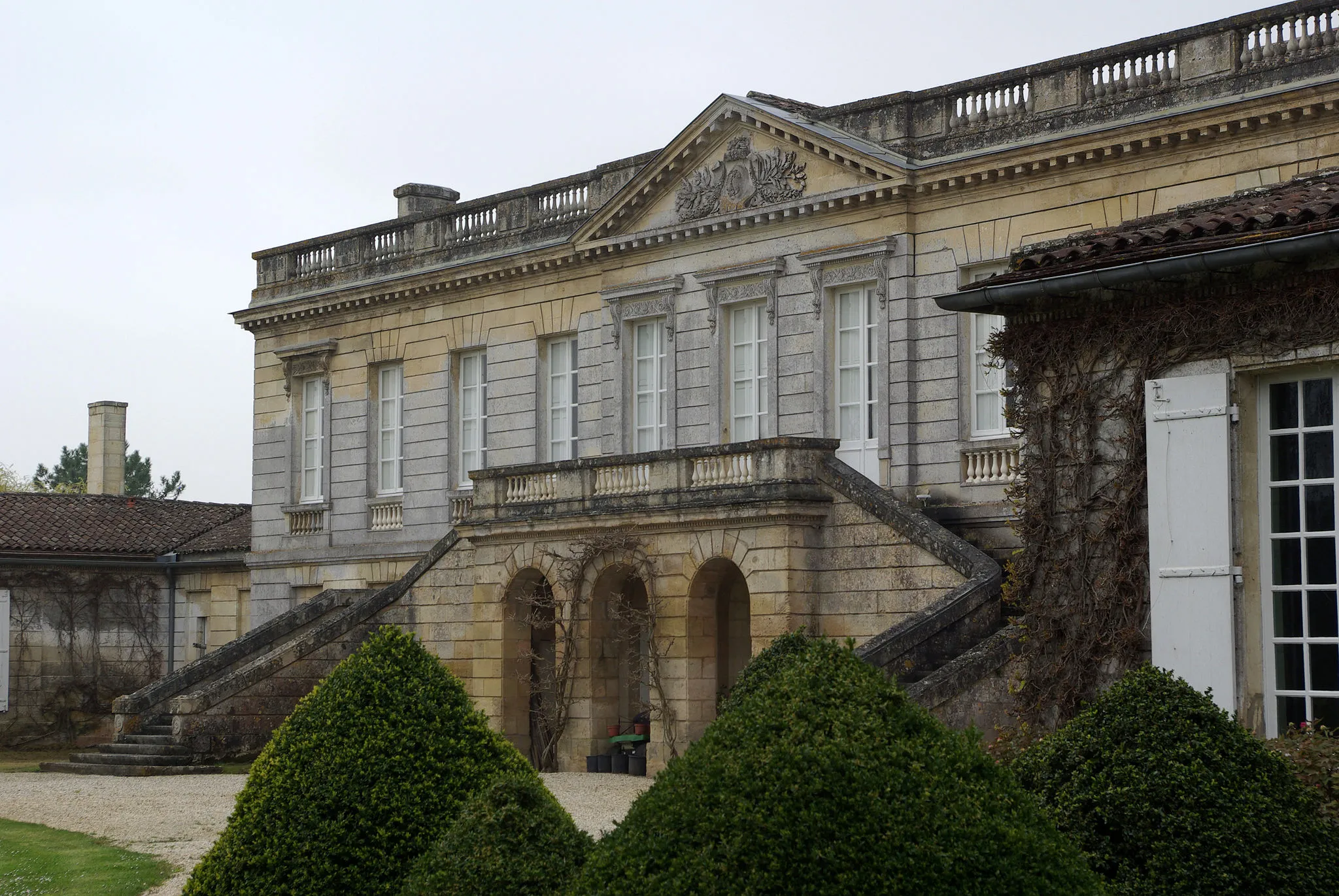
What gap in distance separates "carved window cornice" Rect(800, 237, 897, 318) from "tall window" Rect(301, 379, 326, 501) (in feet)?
35.6

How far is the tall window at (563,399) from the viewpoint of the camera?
26828 mm

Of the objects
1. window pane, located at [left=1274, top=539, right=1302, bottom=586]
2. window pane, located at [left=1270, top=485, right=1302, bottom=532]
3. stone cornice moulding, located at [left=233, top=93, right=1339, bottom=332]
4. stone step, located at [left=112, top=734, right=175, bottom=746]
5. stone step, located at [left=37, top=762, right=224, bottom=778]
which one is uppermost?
stone cornice moulding, located at [left=233, top=93, right=1339, bottom=332]

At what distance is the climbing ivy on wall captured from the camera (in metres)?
12.3

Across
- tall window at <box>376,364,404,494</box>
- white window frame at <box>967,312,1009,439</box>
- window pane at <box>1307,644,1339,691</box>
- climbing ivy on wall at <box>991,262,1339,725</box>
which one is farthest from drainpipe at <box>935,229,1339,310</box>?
tall window at <box>376,364,404,494</box>

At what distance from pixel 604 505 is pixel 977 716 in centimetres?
683

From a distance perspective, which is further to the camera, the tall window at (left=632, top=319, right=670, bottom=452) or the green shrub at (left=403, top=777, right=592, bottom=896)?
the tall window at (left=632, top=319, right=670, bottom=452)

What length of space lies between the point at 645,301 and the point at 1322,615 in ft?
48.8

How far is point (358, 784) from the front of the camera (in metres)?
9.45

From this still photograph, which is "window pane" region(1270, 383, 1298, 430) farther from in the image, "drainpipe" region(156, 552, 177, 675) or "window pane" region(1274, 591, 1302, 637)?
"drainpipe" region(156, 552, 177, 675)

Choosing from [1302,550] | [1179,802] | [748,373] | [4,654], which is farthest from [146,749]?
[1179,802]

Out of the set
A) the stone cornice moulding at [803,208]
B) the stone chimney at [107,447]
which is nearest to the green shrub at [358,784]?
the stone cornice moulding at [803,208]

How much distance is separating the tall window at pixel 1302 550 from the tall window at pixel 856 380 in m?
10.6

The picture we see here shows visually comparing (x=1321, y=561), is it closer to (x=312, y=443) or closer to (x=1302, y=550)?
(x=1302, y=550)

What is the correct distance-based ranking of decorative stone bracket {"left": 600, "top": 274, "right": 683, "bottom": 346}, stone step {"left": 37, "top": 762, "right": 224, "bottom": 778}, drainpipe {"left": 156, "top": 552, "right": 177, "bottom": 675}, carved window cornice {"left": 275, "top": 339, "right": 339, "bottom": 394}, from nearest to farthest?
stone step {"left": 37, "top": 762, "right": 224, "bottom": 778} → decorative stone bracket {"left": 600, "top": 274, "right": 683, "bottom": 346} → carved window cornice {"left": 275, "top": 339, "right": 339, "bottom": 394} → drainpipe {"left": 156, "top": 552, "right": 177, "bottom": 675}
